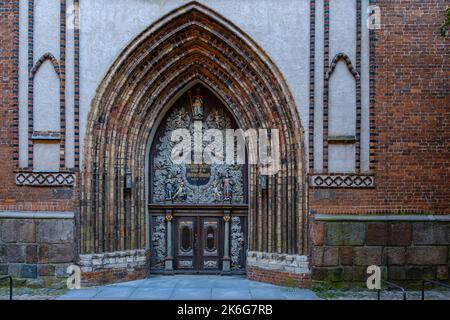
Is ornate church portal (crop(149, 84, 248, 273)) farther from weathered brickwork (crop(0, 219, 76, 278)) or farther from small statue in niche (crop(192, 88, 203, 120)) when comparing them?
weathered brickwork (crop(0, 219, 76, 278))

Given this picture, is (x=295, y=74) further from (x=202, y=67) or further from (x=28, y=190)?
(x=28, y=190)

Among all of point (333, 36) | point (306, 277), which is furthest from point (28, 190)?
point (333, 36)

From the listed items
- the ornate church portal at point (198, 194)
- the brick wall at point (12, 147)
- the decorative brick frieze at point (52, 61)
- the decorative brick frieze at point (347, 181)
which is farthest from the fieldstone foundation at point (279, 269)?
the decorative brick frieze at point (52, 61)

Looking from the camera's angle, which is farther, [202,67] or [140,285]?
[202,67]

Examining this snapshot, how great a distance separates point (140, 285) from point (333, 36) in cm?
596

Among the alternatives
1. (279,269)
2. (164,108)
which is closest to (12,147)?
(164,108)

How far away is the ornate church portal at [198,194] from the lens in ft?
31.8

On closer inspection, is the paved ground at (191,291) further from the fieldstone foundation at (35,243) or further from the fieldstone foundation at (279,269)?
the fieldstone foundation at (35,243)

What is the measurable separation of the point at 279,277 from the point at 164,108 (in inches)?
162

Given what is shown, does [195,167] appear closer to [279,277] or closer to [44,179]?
[279,277]

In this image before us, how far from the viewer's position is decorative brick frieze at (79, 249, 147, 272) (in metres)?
8.58

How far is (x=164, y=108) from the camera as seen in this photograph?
377 inches
